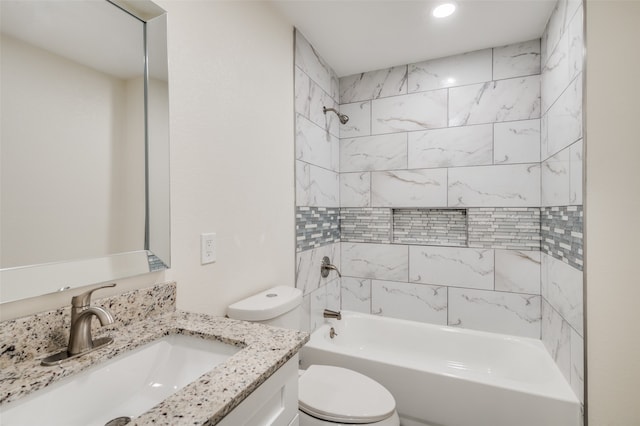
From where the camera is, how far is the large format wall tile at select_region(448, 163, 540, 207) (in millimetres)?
2178

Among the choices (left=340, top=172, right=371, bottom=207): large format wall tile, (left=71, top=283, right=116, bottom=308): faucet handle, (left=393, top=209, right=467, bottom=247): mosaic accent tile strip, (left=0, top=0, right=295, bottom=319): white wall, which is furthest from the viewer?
(left=340, top=172, right=371, bottom=207): large format wall tile

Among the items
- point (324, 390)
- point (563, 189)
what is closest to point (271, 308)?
point (324, 390)

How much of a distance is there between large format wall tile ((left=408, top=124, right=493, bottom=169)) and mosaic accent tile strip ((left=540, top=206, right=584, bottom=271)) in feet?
1.89

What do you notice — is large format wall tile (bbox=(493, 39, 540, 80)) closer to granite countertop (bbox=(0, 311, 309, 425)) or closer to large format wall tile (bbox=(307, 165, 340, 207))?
large format wall tile (bbox=(307, 165, 340, 207))

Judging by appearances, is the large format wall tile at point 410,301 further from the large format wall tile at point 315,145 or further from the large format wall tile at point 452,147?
the large format wall tile at point 315,145

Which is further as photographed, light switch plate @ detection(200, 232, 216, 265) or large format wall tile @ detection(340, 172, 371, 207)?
large format wall tile @ detection(340, 172, 371, 207)

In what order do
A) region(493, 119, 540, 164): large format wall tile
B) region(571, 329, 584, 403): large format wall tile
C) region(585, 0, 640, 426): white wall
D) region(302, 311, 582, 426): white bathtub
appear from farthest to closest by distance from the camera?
region(493, 119, 540, 164): large format wall tile → region(302, 311, 582, 426): white bathtub → region(571, 329, 584, 403): large format wall tile → region(585, 0, 640, 426): white wall

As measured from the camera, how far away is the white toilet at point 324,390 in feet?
4.56

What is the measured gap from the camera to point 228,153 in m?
1.46

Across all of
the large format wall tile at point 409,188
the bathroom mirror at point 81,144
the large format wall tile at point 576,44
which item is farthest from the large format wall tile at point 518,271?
the bathroom mirror at point 81,144

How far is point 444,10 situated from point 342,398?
7.22 feet

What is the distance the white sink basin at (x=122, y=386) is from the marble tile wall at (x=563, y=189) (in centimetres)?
165

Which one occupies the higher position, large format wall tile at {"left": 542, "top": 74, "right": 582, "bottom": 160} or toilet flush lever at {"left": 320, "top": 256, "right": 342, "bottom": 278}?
large format wall tile at {"left": 542, "top": 74, "right": 582, "bottom": 160}

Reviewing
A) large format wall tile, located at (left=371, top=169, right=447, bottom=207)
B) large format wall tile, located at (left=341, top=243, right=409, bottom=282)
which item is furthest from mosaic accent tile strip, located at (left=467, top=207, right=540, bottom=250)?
large format wall tile, located at (left=341, top=243, right=409, bottom=282)
